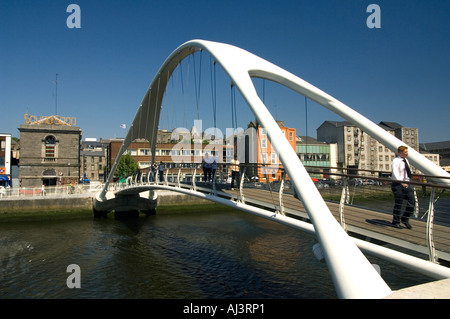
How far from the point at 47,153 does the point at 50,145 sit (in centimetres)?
100

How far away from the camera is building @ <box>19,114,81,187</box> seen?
36.1 meters

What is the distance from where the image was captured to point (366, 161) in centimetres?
5506

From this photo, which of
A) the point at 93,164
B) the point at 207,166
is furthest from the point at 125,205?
the point at 93,164

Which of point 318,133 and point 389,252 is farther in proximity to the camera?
point 318,133

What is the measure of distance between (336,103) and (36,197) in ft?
69.1

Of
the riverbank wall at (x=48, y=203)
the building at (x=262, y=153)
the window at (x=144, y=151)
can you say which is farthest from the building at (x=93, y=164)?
the riverbank wall at (x=48, y=203)

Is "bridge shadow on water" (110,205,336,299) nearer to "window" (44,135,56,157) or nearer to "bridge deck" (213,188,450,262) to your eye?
"bridge deck" (213,188,450,262)

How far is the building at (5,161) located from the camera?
35.9 metres

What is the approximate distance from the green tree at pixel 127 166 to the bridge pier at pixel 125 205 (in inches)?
782

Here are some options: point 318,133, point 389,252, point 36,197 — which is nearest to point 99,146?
point 318,133

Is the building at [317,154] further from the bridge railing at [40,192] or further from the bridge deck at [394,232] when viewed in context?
the bridge deck at [394,232]

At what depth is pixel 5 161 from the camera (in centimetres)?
3616

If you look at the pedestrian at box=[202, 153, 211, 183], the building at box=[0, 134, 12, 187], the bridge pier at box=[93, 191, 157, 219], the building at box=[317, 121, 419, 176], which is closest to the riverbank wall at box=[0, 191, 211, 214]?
the bridge pier at box=[93, 191, 157, 219]

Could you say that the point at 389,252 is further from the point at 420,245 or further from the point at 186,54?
the point at 186,54
